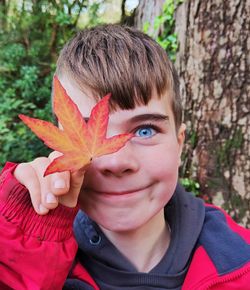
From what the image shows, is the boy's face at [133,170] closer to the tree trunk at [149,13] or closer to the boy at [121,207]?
the boy at [121,207]

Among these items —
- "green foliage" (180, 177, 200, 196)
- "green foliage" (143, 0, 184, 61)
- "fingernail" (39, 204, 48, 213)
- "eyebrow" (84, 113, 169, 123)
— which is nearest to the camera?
"fingernail" (39, 204, 48, 213)

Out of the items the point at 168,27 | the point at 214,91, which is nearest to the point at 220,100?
the point at 214,91

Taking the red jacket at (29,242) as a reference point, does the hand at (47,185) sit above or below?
above

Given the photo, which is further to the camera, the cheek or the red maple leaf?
the cheek

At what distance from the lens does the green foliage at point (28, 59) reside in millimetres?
3406

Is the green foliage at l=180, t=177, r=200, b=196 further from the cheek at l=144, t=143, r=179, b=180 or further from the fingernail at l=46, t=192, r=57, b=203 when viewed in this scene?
the fingernail at l=46, t=192, r=57, b=203

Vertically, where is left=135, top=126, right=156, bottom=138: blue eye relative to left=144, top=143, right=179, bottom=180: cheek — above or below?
above

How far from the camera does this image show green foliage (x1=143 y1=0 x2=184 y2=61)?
2320 millimetres

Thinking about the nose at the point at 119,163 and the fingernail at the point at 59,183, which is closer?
the fingernail at the point at 59,183

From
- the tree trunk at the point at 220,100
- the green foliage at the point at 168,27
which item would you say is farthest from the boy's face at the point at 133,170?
the green foliage at the point at 168,27

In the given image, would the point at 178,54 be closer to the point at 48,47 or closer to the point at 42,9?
the point at 48,47

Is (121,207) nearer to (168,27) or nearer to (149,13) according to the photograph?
(168,27)

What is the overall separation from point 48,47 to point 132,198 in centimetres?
353

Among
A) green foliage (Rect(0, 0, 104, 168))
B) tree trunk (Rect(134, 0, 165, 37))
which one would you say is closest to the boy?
tree trunk (Rect(134, 0, 165, 37))
